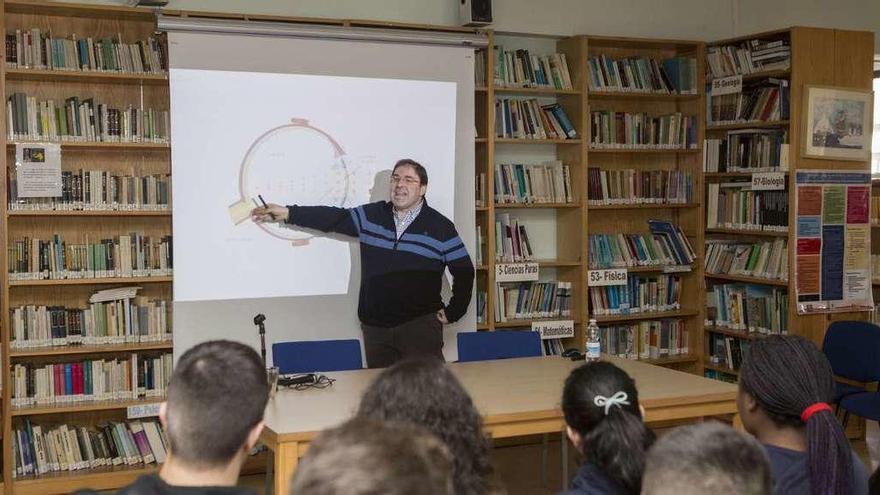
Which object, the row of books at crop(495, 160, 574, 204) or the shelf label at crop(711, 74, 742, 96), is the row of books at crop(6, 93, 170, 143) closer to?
the row of books at crop(495, 160, 574, 204)

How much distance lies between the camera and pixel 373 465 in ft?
3.72

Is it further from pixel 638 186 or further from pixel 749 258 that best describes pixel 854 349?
pixel 638 186

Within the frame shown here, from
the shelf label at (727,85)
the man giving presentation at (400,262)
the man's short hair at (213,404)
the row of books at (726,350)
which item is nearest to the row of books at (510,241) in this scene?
the man giving presentation at (400,262)

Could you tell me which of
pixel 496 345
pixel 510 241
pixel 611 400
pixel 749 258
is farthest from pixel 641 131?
pixel 611 400

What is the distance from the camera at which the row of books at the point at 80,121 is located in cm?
559

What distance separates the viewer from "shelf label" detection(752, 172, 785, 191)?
21.8 ft

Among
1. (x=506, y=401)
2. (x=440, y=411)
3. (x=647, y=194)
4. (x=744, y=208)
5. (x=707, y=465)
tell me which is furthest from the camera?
(x=647, y=194)

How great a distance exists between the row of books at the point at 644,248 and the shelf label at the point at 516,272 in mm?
506

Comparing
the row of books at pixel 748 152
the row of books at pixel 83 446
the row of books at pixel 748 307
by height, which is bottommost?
the row of books at pixel 83 446

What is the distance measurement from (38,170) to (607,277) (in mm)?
3668

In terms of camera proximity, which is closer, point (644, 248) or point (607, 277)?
point (607, 277)

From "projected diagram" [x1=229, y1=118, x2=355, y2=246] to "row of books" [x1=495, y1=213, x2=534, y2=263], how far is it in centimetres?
116

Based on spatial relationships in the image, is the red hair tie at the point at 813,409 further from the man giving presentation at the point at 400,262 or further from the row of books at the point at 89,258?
the row of books at the point at 89,258

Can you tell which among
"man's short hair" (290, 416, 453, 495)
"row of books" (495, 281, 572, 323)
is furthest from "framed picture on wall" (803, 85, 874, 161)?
"man's short hair" (290, 416, 453, 495)
